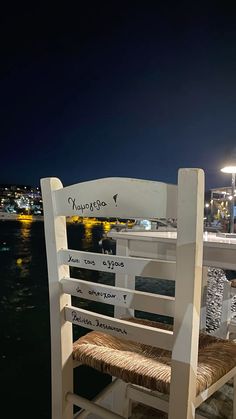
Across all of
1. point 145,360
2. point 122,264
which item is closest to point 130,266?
point 122,264

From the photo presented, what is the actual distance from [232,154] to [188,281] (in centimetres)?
124

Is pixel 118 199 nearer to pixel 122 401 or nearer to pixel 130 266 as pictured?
pixel 130 266

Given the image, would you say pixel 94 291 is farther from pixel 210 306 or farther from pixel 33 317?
pixel 33 317

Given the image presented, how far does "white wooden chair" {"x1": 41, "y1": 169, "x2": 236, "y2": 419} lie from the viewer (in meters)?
0.63

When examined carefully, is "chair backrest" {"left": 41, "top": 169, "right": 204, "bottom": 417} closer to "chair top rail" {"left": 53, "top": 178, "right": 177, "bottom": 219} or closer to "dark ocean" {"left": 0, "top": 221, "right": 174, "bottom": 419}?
"chair top rail" {"left": 53, "top": 178, "right": 177, "bottom": 219}

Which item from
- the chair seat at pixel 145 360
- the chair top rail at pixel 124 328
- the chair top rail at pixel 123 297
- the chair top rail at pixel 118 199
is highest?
the chair top rail at pixel 118 199

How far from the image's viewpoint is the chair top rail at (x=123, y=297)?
68 centimetres

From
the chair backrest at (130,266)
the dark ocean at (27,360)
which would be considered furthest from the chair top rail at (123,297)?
the dark ocean at (27,360)

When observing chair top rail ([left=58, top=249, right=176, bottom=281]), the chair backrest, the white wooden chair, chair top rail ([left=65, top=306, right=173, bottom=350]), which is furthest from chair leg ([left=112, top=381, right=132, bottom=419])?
chair top rail ([left=58, top=249, right=176, bottom=281])

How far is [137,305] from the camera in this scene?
70 centimetres

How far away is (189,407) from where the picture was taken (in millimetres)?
680

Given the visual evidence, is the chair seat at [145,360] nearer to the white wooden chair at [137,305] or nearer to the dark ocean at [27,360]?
the white wooden chair at [137,305]

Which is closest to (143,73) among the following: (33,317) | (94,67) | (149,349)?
(94,67)

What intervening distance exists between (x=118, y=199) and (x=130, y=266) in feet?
0.48
